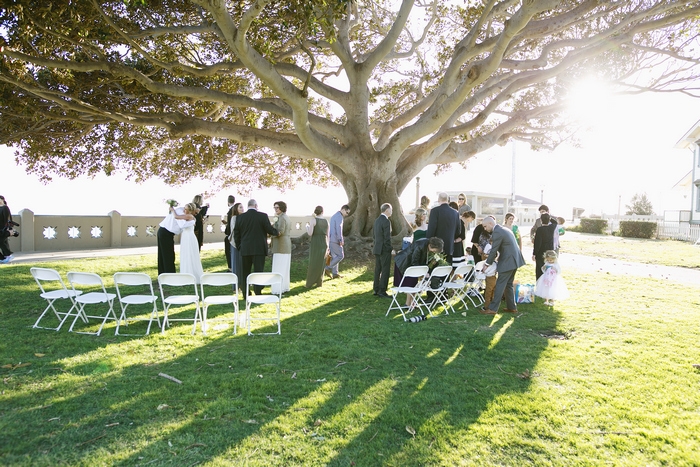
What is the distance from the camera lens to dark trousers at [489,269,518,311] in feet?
24.8

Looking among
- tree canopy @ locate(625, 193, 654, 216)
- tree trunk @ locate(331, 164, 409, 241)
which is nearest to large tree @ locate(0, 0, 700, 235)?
tree trunk @ locate(331, 164, 409, 241)

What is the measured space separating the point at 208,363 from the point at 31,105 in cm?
1055

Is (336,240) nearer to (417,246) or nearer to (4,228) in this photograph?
(417,246)

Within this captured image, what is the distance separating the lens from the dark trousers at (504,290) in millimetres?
7547

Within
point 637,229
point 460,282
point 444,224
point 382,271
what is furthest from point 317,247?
point 637,229

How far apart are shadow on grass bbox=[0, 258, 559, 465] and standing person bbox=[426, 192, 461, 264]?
7.18 feet

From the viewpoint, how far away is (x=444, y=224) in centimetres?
852

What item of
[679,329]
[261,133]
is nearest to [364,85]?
[261,133]

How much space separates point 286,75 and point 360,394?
1120cm

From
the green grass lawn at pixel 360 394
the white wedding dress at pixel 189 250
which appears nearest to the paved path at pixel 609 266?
the green grass lawn at pixel 360 394

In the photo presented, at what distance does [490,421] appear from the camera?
3.78 metres

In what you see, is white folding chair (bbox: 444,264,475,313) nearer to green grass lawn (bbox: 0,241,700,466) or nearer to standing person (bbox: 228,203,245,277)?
green grass lawn (bbox: 0,241,700,466)

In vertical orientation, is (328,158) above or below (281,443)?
above

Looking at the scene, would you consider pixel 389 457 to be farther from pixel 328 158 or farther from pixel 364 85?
pixel 364 85
